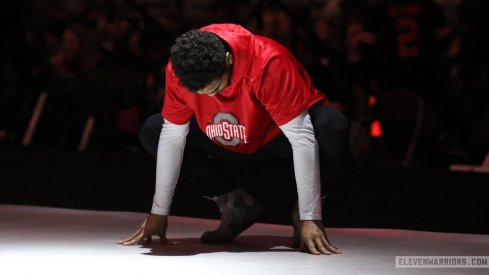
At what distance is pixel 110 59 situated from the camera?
27.6ft

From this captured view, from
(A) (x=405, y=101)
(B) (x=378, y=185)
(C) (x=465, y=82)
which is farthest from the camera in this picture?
(C) (x=465, y=82)

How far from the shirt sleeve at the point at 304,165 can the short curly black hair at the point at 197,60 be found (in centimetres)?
31

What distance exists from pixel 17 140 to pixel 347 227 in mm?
4367

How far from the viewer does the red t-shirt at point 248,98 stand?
361cm

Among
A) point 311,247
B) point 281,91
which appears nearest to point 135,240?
point 311,247

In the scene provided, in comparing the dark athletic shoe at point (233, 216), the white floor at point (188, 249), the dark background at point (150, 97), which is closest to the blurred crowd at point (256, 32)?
the dark background at point (150, 97)

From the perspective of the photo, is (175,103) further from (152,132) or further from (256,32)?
(256,32)

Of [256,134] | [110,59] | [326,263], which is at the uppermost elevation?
[110,59]

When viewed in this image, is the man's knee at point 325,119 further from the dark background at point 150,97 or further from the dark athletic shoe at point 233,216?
the dark background at point 150,97

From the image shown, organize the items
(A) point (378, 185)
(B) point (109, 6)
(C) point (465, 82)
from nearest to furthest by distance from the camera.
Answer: (A) point (378, 185) → (C) point (465, 82) → (B) point (109, 6)

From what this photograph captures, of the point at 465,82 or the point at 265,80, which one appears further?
the point at 465,82

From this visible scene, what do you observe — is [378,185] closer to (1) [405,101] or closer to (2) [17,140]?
(1) [405,101]

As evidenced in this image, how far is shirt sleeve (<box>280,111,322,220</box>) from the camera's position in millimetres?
3650

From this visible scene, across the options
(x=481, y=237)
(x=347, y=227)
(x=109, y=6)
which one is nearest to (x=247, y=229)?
(x=347, y=227)
